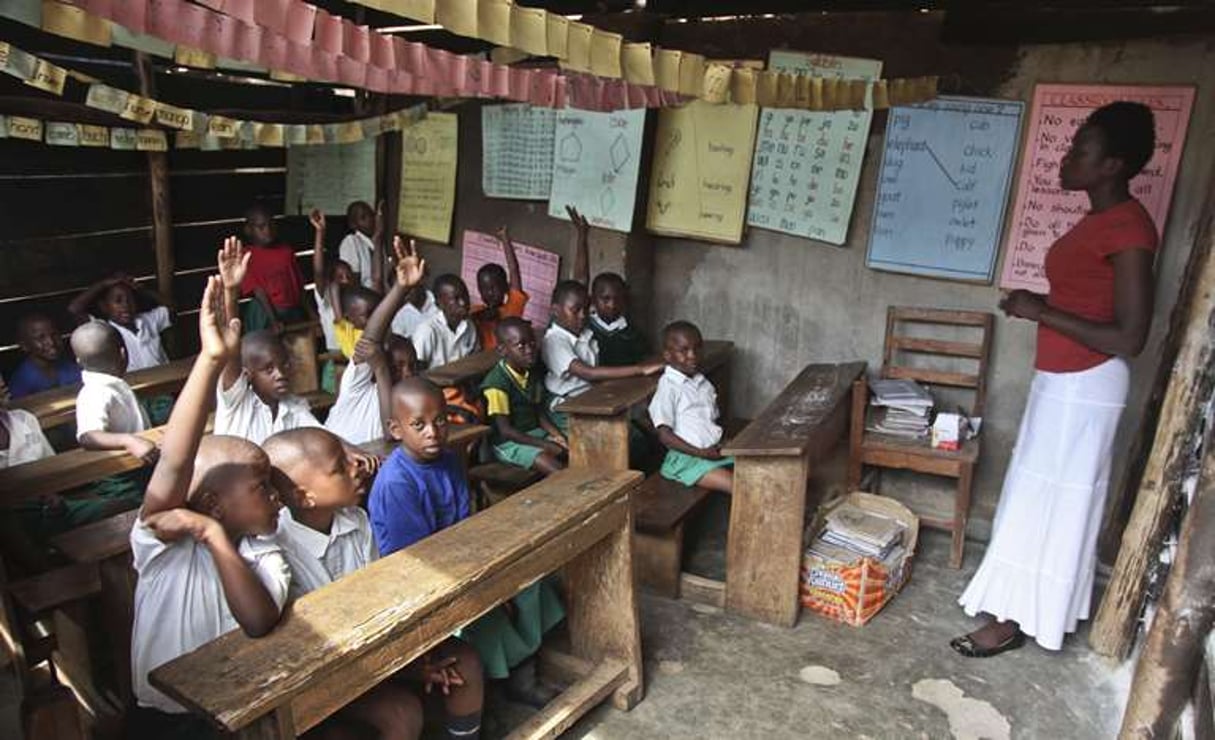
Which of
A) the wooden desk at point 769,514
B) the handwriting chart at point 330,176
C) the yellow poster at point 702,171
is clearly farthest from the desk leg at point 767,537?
the handwriting chart at point 330,176

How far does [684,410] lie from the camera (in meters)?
3.97

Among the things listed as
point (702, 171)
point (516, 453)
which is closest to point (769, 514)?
point (516, 453)

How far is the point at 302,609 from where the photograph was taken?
6.61 feet

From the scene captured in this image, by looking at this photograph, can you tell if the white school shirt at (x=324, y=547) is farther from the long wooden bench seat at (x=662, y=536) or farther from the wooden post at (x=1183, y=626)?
the wooden post at (x=1183, y=626)

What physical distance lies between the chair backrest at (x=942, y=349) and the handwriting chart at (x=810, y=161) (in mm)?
586

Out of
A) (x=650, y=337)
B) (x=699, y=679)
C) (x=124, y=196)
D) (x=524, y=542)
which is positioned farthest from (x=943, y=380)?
(x=124, y=196)

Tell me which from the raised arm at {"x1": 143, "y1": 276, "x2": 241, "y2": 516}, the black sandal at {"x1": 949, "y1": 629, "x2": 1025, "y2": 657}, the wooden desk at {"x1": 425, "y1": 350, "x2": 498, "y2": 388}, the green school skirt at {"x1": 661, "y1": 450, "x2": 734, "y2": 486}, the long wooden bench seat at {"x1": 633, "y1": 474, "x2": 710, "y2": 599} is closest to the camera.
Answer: the raised arm at {"x1": 143, "y1": 276, "x2": 241, "y2": 516}

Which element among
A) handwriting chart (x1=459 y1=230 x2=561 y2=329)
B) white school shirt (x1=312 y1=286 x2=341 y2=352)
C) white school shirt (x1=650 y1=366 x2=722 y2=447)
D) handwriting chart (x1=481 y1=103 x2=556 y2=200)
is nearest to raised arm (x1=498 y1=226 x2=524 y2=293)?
handwriting chart (x1=459 y1=230 x2=561 y2=329)

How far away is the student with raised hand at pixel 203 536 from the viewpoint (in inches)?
75.0

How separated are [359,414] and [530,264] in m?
2.10

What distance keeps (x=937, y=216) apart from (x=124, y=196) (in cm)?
528

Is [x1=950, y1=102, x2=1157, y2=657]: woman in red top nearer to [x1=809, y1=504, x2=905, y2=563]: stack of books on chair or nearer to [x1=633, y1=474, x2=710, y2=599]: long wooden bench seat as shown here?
[x1=809, y1=504, x2=905, y2=563]: stack of books on chair

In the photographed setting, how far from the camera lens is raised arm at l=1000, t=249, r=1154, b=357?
2777mm

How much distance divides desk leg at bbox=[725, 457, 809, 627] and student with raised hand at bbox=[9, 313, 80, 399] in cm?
357
